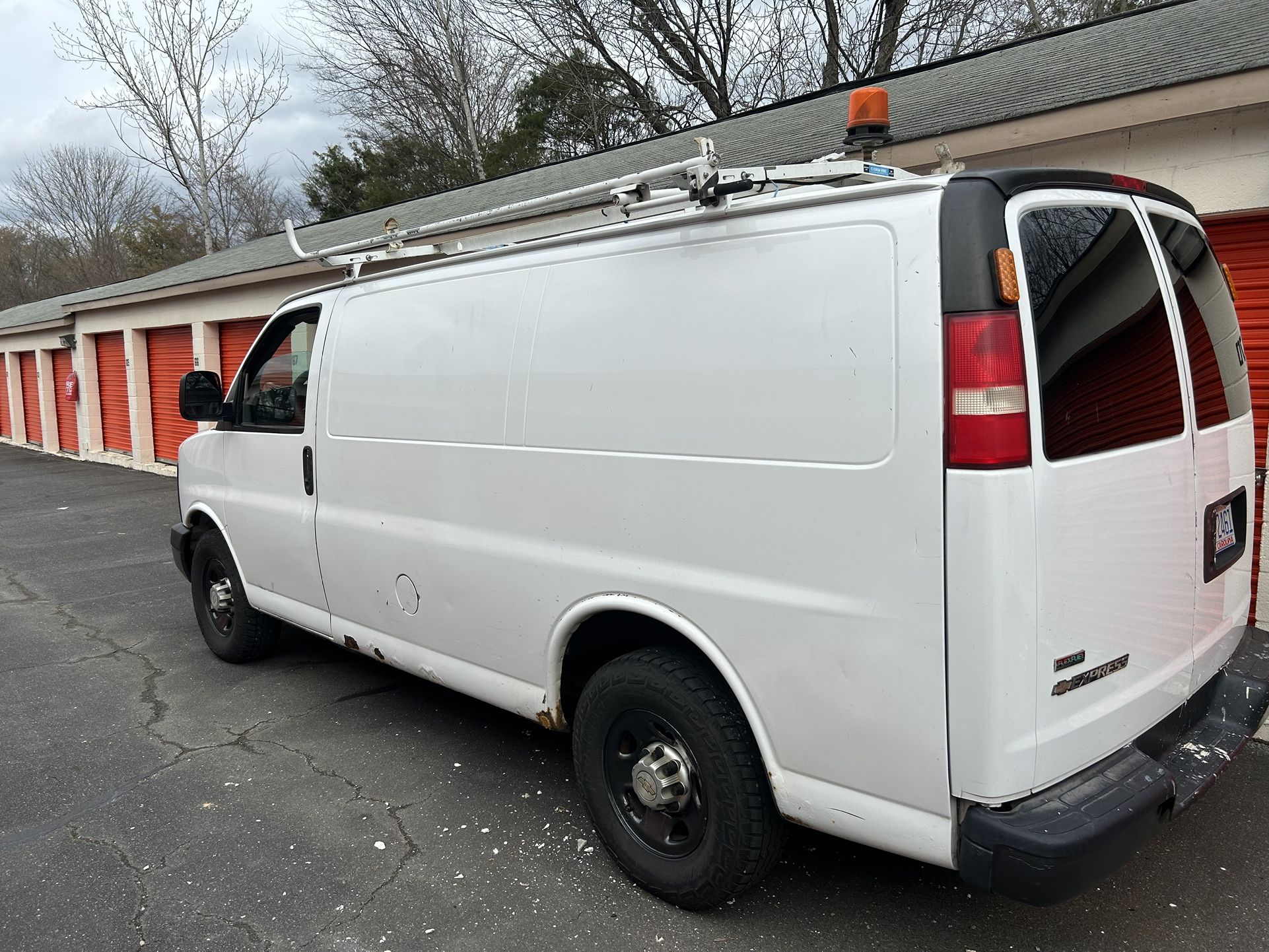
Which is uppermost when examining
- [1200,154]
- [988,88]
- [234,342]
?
[988,88]

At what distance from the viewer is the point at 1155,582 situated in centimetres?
244

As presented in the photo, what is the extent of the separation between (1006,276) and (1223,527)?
4.52 ft

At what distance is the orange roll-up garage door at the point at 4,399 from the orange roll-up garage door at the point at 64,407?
4017mm

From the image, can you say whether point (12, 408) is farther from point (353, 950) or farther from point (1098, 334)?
point (1098, 334)

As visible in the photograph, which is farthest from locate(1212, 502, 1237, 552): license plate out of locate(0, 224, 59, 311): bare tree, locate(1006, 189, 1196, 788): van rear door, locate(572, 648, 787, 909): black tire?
locate(0, 224, 59, 311): bare tree

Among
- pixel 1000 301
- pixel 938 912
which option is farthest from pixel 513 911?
pixel 1000 301

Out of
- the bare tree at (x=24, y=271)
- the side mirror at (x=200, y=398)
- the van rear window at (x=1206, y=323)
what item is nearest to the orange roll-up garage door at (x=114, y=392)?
the side mirror at (x=200, y=398)

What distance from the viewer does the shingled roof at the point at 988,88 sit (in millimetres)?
5316

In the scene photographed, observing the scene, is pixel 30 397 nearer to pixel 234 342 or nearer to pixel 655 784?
pixel 234 342

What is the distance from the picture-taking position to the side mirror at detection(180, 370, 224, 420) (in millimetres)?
4941

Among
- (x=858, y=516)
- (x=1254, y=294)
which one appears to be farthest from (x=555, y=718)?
(x=1254, y=294)

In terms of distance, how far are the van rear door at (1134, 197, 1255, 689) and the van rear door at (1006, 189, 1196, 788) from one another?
0.10 m

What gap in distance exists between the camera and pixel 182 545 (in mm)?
5684

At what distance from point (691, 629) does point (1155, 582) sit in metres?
1.29
